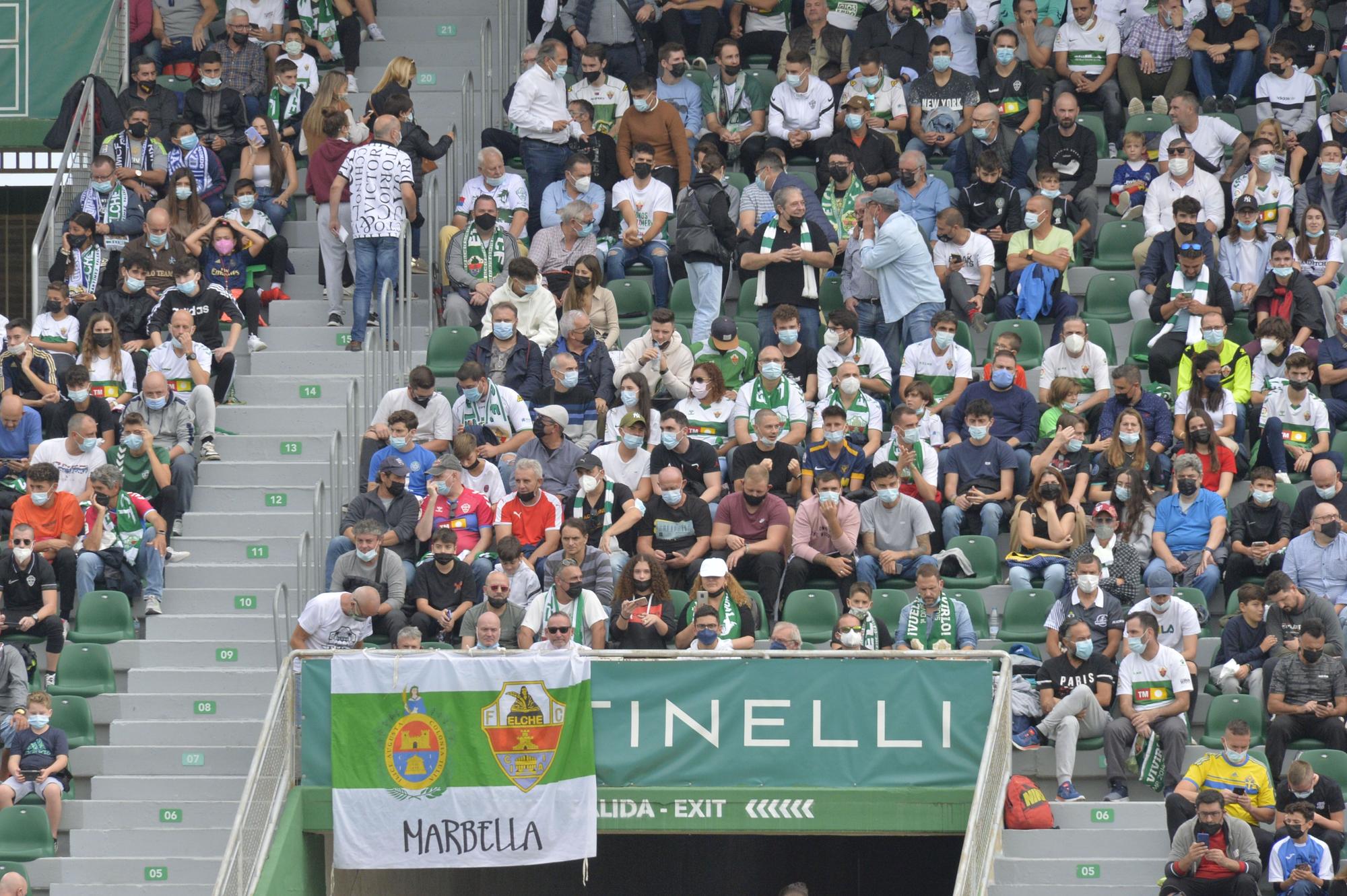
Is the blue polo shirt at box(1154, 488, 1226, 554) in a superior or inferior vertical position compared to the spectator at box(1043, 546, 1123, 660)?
superior

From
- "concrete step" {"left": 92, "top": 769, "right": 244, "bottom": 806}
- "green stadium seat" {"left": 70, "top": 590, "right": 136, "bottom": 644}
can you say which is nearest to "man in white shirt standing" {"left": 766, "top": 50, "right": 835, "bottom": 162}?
"green stadium seat" {"left": 70, "top": 590, "right": 136, "bottom": 644}

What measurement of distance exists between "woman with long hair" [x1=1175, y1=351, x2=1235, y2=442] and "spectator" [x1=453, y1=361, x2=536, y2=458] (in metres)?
5.19

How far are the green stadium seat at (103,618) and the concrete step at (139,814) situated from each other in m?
1.49

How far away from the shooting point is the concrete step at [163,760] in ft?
55.2

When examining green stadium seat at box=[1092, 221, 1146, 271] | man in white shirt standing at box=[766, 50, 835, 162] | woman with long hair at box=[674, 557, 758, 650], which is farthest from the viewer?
man in white shirt standing at box=[766, 50, 835, 162]

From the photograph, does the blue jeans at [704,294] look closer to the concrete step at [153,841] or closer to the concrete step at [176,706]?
the concrete step at [176,706]

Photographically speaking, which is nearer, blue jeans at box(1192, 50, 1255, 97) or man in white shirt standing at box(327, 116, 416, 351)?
man in white shirt standing at box(327, 116, 416, 351)

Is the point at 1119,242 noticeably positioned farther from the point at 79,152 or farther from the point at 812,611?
the point at 79,152

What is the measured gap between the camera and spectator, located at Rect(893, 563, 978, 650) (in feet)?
54.4

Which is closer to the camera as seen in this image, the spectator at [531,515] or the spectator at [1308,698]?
the spectator at [1308,698]

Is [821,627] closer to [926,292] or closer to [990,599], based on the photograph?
[990,599]

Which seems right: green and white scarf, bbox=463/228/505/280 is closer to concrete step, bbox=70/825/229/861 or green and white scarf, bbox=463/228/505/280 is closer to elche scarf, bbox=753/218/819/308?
elche scarf, bbox=753/218/819/308

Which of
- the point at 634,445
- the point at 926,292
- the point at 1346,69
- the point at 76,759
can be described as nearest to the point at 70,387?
the point at 76,759

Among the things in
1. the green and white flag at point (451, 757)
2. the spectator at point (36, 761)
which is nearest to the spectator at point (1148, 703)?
the green and white flag at point (451, 757)
